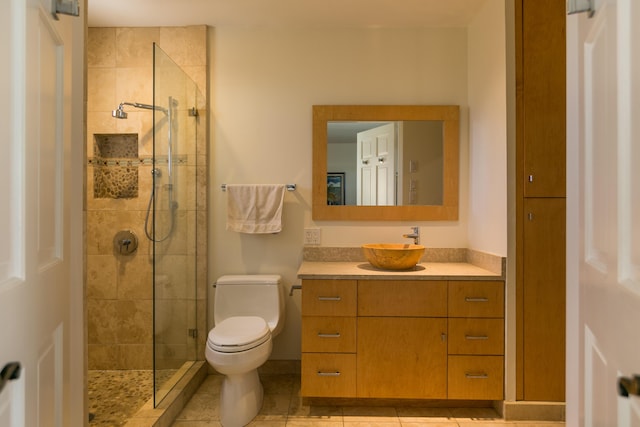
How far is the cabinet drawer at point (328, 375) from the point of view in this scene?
2.18 m

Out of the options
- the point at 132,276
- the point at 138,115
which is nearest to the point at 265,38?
the point at 138,115

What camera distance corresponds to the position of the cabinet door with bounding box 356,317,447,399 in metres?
2.16

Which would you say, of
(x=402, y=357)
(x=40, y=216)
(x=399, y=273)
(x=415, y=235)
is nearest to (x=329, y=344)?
(x=402, y=357)

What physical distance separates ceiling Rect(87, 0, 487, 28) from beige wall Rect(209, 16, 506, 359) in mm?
78

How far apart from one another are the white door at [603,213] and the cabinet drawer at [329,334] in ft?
4.13

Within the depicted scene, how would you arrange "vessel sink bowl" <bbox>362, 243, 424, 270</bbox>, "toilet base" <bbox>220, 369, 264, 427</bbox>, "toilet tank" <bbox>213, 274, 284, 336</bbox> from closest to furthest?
1. "toilet base" <bbox>220, 369, 264, 427</bbox>
2. "vessel sink bowl" <bbox>362, 243, 424, 270</bbox>
3. "toilet tank" <bbox>213, 274, 284, 336</bbox>

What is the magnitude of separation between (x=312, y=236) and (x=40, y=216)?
193cm

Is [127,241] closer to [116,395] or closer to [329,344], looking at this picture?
[116,395]

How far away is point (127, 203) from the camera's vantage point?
264 cm

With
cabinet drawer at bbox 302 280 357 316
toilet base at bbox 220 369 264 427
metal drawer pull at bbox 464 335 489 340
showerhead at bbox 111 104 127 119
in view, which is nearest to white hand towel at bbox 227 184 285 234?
cabinet drawer at bbox 302 280 357 316

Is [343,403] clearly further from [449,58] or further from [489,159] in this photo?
[449,58]

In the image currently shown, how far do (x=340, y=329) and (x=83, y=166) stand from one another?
5.04 ft

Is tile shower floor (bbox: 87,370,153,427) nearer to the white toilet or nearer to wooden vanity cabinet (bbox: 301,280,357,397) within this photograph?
the white toilet

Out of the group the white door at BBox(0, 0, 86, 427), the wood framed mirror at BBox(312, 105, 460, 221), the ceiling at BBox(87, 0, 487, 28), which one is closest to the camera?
the white door at BBox(0, 0, 86, 427)
